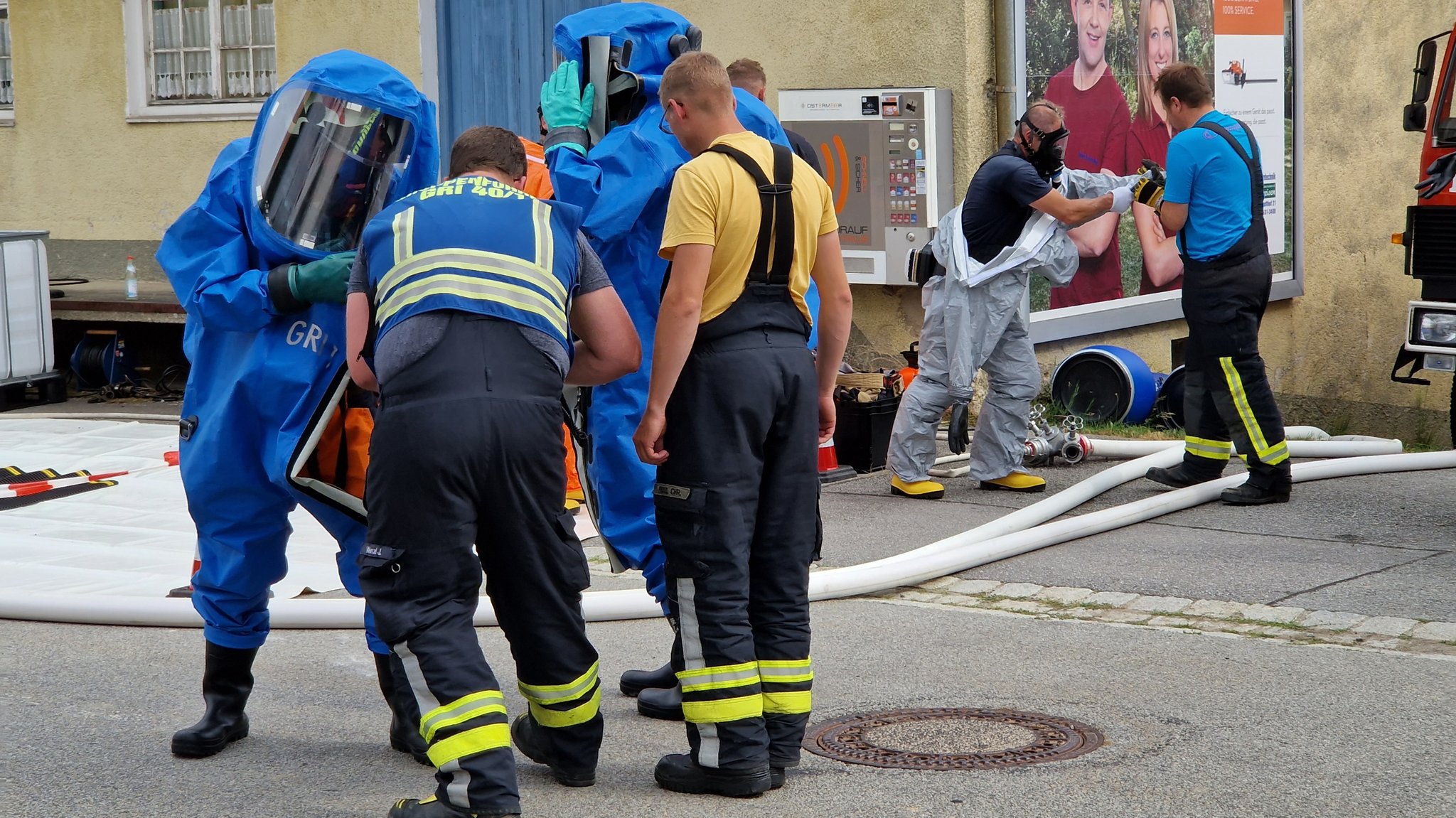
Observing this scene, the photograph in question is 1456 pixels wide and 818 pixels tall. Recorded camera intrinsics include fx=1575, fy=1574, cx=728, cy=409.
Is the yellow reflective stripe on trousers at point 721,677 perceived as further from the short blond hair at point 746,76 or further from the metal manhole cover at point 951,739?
the short blond hair at point 746,76

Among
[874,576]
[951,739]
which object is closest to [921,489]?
[874,576]

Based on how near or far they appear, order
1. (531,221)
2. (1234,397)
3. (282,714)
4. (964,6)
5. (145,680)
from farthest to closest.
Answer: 1. (964,6)
2. (1234,397)
3. (145,680)
4. (282,714)
5. (531,221)

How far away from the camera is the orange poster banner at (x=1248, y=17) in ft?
39.5

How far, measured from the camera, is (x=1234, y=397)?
7777 millimetres

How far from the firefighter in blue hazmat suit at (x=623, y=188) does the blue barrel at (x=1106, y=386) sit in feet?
18.9

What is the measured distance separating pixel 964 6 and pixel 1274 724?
6.42 meters

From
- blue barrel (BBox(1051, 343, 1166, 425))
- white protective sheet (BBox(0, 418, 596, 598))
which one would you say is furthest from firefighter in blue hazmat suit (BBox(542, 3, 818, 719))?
blue barrel (BBox(1051, 343, 1166, 425))

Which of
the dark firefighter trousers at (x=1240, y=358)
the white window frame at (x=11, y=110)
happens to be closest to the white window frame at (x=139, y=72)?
the white window frame at (x=11, y=110)

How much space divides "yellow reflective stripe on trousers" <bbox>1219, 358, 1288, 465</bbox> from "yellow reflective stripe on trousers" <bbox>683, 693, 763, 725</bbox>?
4.54 meters

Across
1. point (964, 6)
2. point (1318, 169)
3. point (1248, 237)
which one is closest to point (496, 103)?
point (964, 6)

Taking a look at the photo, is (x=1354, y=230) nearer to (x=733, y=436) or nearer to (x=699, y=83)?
(x=699, y=83)

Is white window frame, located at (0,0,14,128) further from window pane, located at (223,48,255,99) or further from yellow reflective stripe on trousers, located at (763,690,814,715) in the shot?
yellow reflective stripe on trousers, located at (763,690,814,715)

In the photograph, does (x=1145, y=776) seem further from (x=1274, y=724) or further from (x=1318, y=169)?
(x=1318, y=169)

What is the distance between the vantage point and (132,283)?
13.4 meters
